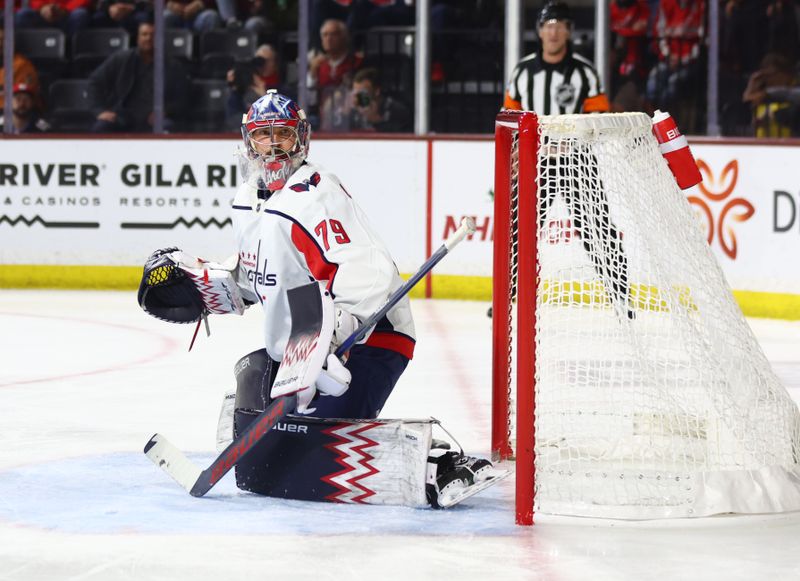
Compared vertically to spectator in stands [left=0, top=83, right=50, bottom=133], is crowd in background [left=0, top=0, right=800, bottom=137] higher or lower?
higher

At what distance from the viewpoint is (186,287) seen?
338cm

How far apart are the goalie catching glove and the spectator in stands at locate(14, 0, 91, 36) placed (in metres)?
4.83

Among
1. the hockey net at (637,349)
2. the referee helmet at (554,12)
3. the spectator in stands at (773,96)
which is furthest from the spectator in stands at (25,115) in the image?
the hockey net at (637,349)

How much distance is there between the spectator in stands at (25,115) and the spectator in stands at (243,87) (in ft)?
3.00

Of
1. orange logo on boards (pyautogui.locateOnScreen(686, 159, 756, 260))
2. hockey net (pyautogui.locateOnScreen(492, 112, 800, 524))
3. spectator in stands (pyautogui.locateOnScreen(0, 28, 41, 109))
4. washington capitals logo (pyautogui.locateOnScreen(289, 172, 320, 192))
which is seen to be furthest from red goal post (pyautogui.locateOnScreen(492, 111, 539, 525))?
spectator in stands (pyautogui.locateOnScreen(0, 28, 41, 109))

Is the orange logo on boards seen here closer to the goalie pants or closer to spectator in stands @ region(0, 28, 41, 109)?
spectator in stands @ region(0, 28, 41, 109)

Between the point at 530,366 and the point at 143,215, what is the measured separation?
495 cm

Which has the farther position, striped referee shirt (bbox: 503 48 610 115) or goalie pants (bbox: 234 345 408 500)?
striped referee shirt (bbox: 503 48 610 115)

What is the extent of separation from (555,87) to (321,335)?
3.30 m

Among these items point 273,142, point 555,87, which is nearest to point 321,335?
point 273,142

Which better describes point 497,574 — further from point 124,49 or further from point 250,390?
point 124,49

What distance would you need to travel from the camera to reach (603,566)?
2.55 m

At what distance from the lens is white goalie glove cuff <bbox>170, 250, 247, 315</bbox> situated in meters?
3.33

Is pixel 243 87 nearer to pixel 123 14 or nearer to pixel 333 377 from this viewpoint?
pixel 123 14
